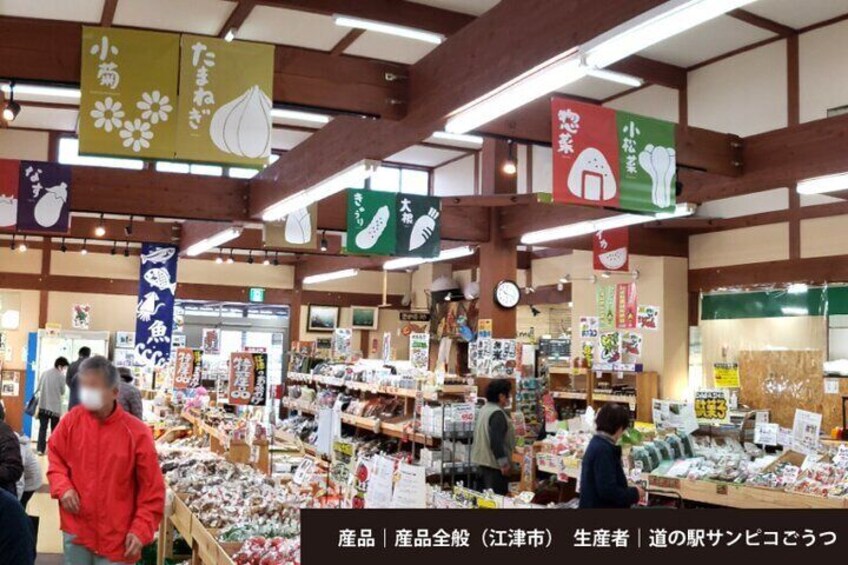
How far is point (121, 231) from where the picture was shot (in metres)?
12.8

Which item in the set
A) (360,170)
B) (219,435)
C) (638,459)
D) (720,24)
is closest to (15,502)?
(360,170)

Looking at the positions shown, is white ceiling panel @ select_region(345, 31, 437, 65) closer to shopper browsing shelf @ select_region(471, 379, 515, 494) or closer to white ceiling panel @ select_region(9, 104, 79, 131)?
shopper browsing shelf @ select_region(471, 379, 515, 494)

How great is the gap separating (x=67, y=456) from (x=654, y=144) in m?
4.63

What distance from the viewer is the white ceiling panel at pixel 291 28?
8734 millimetres

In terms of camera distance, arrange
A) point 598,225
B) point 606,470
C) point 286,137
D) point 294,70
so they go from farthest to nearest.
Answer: point 286,137 → point 598,225 → point 294,70 → point 606,470

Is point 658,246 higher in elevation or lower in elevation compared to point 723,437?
higher

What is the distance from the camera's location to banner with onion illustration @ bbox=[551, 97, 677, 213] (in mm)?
5543

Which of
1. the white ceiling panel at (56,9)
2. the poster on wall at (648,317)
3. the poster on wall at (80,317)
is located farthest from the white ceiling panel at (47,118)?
the poster on wall at (648,317)

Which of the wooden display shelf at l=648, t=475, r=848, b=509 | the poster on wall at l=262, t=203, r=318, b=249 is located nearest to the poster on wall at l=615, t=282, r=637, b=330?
the poster on wall at l=262, t=203, r=318, b=249

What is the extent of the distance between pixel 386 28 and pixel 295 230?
8.93ft

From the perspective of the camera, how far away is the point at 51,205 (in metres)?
8.51

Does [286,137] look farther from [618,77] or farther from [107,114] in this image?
[107,114]

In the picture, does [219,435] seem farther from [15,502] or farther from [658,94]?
[658,94]

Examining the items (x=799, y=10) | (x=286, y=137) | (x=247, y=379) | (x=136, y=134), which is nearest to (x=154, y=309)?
(x=286, y=137)
